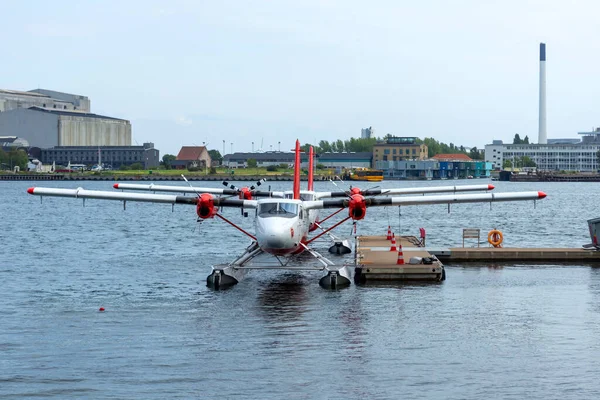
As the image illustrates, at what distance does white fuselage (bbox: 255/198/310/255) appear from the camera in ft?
90.4

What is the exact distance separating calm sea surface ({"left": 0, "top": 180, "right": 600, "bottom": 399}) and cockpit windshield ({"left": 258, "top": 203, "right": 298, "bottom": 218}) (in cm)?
256

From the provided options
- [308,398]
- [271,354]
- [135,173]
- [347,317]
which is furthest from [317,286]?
[135,173]

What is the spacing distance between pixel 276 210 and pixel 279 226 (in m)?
1.12

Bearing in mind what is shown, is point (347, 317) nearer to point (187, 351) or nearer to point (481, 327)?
point (481, 327)

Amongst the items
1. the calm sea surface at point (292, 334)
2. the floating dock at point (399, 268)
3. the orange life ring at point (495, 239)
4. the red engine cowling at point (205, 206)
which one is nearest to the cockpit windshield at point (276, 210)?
the red engine cowling at point (205, 206)

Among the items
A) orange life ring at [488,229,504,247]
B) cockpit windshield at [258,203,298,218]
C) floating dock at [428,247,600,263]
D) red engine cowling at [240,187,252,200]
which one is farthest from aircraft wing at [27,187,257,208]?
orange life ring at [488,229,504,247]

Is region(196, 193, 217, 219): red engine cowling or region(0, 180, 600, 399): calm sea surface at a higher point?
region(196, 193, 217, 219): red engine cowling

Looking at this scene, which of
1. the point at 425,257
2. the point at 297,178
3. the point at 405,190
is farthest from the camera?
the point at 405,190

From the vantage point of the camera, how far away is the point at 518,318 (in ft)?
80.3

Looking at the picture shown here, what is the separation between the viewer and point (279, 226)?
2767 cm

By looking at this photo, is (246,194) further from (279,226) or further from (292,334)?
(292,334)

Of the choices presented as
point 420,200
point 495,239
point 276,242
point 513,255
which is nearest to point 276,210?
point 276,242

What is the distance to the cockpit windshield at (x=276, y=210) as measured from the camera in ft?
93.5

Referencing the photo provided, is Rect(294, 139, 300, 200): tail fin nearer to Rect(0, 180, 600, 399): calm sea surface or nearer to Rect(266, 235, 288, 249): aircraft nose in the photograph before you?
Rect(0, 180, 600, 399): calm sea surface
